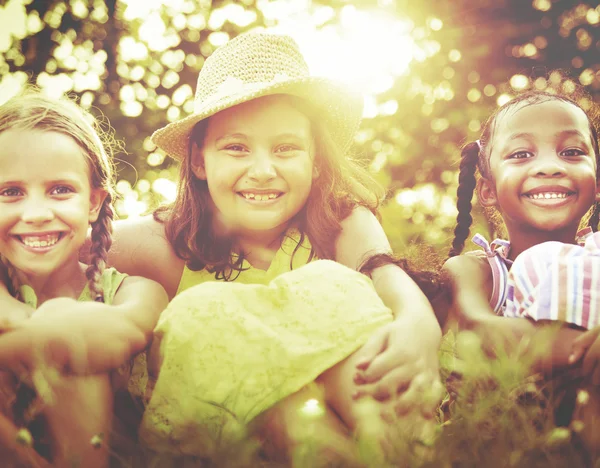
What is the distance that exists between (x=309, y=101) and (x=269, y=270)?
0.73m

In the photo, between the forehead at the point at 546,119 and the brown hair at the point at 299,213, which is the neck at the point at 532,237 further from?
the brown hair at the point at 299,213

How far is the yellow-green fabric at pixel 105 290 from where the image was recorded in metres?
2.12

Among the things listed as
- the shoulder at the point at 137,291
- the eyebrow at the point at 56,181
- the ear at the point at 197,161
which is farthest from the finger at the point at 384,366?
→ the ear at the point at 197,161

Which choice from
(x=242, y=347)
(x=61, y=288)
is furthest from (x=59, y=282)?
(x=242, y=347)

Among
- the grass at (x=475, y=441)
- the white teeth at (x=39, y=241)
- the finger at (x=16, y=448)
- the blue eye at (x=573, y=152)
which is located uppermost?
the blue eye at (x=573, y=152)

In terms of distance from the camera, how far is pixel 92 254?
7.53ft

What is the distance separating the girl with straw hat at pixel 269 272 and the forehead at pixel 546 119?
26.6 inches

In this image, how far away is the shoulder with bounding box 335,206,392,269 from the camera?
8.19 ft

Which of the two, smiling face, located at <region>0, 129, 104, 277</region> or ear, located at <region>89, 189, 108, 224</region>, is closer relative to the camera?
smiling face, located at <region>0, 129, 104, 277</region>

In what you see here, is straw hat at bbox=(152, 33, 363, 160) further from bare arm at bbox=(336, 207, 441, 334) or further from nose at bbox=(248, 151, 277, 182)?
bare arm at bbox=(336, 207, 441, 334)

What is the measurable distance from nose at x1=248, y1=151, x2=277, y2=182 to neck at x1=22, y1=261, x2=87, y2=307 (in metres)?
0.72

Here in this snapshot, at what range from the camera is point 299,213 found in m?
2.83

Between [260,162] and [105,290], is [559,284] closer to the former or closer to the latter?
[260,162]

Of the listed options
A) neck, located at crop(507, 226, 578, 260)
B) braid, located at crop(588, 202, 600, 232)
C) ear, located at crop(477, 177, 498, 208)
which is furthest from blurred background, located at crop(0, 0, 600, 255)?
neck, located at crop(507, 226, 578, 260)
